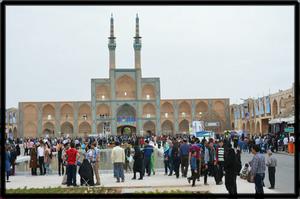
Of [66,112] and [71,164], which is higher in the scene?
[66,112]

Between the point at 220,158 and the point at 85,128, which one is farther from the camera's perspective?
the point at 85,128

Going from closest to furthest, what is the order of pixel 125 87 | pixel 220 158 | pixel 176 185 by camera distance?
1. pixel 176 185
2. pixel 220 158
3. pixel 125 87

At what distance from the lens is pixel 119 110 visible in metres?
53.3

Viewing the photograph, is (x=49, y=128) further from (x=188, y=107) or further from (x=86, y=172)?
(x=86, y=172)

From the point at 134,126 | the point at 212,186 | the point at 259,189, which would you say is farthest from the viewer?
the point at 134,126

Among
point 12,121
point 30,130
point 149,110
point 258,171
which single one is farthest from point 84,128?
point 258,171

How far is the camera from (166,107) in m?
56.1

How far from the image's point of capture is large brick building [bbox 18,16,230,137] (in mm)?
52156

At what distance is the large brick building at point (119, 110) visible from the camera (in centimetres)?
5216

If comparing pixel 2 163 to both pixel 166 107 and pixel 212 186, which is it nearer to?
pixel 212 186

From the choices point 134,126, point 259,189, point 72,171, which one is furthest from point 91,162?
point 134,126

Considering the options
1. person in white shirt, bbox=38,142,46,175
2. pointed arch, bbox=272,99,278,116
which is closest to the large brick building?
pointed arch, bbox=272,99,278,116

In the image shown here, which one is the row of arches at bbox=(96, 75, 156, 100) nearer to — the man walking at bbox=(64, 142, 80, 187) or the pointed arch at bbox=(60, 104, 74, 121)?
the pointed arch at bbox=(60, 104, 74, 121)

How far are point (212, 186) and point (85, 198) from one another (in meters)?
6.68
